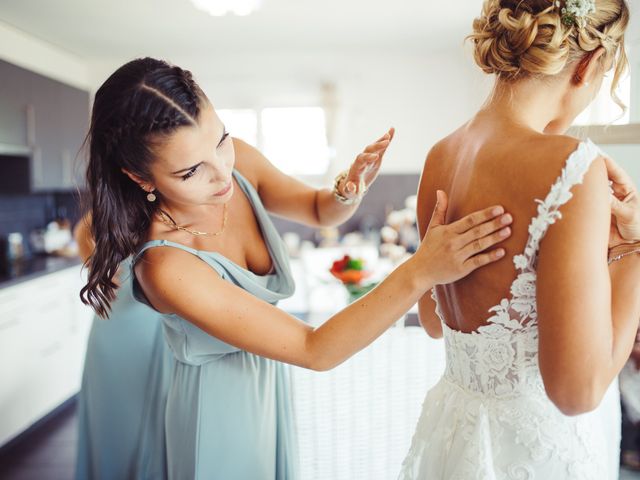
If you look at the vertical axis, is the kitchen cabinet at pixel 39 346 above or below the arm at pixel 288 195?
below

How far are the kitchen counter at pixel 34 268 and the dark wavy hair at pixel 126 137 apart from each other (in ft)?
8.31

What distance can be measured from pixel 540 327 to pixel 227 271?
0.72 meters

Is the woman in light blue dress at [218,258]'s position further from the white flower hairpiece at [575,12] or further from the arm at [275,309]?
the white flower hairpiece at [575,12]

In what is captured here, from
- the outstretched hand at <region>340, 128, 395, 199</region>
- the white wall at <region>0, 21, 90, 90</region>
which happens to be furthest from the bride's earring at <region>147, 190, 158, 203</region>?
the white wall at <region>0, 21, 90, 90</region>

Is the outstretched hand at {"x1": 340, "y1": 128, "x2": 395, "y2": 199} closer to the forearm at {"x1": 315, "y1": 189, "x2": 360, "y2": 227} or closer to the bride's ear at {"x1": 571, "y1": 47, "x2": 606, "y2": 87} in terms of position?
the forearm at {"x1": 315, "y1": 189, "x2": 360, "y2": 227}

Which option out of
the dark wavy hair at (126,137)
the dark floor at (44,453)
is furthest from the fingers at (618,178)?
the dark floor at (44,453)

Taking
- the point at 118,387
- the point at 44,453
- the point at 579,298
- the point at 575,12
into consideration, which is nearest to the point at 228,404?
the point at 579,298

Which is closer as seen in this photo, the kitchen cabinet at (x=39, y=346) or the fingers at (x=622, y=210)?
the fingers at (x=622, y=210)

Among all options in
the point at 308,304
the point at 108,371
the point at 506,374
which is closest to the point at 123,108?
the point at 506,374

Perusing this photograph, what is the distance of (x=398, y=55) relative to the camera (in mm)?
6203

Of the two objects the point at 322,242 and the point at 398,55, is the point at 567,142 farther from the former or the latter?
the point at 398,55

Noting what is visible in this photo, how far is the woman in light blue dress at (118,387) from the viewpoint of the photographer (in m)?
2.45

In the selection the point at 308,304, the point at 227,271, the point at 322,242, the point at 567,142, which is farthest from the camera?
the point at 322,242

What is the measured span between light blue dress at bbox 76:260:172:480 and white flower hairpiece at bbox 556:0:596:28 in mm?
1960
